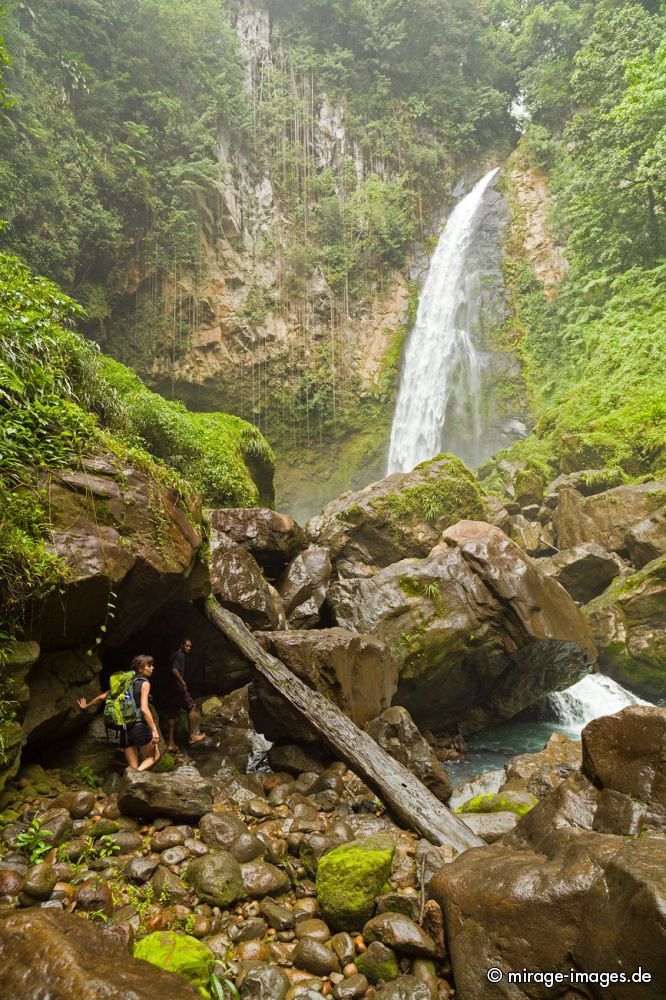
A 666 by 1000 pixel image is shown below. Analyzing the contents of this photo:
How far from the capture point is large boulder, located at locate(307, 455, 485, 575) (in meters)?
12.5

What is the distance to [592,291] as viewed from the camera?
2145 cm

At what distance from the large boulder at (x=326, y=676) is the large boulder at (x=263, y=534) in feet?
9.48

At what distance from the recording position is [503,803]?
5.66 m

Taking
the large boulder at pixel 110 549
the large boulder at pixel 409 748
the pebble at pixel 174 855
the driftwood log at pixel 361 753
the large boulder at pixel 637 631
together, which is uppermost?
the large boulder at pixel 110 549

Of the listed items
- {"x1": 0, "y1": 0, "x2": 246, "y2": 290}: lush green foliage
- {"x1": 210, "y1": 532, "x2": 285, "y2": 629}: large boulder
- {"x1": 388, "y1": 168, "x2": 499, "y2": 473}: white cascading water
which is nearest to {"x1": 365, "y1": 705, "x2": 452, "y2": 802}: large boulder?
{"x1": 210, "y1": 532, "x2": 285, "y2": 629}: large boulder

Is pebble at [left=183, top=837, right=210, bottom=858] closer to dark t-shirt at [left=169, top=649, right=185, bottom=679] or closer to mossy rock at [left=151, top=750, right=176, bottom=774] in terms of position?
mossy rock at [left=151, top=750, right=176, bottom=774]

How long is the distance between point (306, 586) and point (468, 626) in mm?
2942

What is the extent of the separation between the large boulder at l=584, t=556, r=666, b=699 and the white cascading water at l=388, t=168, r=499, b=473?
41.0 feet

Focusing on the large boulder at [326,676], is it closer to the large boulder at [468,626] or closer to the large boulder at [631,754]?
the large boulder at [468,626]

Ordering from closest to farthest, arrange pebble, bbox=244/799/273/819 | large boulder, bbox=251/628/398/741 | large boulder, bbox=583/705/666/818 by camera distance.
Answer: large boulder, bbox=583/705/666/818, pebble, bbox=244/799/273/819, large boulder, bbox=251/628/398/741

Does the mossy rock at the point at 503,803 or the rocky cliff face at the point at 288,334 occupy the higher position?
the rocky cliff face at the point at 288,334

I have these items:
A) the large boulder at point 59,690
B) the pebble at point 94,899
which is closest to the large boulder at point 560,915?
the pebble at point 94,899

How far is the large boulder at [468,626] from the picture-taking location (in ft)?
28.4

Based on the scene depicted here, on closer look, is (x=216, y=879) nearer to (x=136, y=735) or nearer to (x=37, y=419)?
(x=136, y=735)
